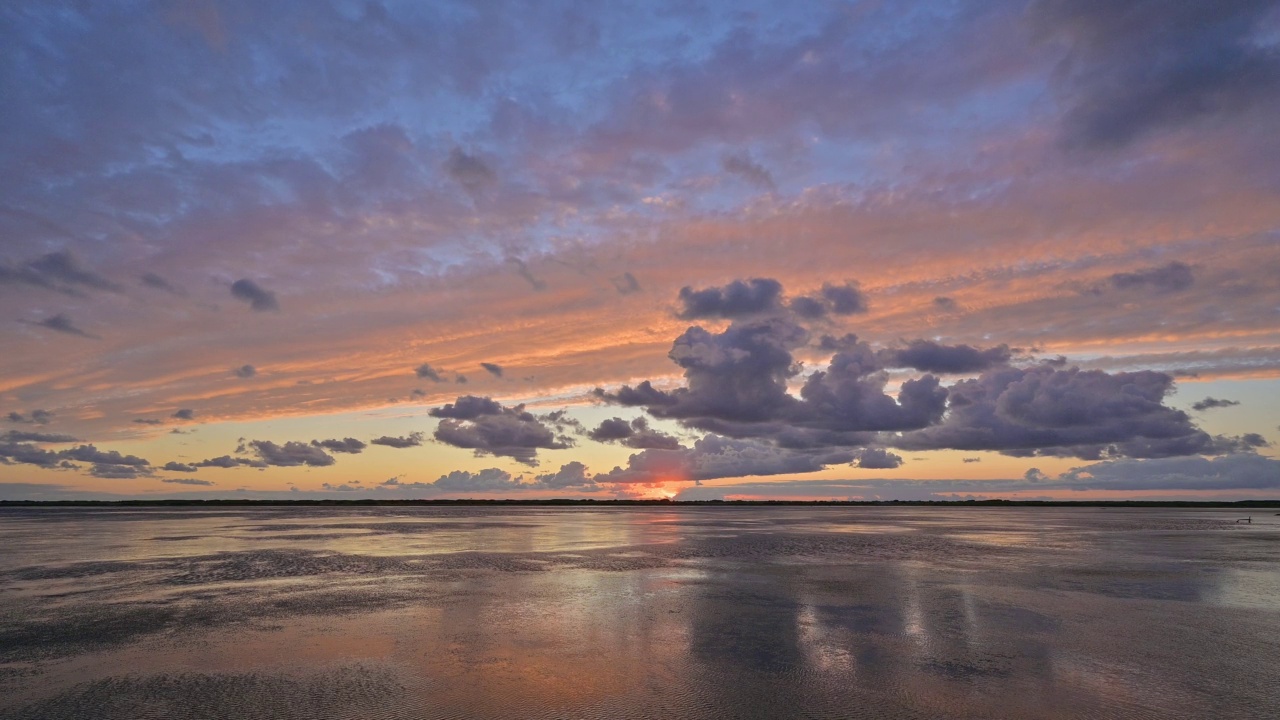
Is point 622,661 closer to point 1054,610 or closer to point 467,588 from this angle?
point 467,588

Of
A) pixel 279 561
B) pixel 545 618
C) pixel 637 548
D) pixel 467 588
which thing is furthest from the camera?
pixel 637 548

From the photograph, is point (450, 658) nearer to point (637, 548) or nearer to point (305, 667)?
point (305, 667)

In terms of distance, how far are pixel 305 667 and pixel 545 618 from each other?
19.9 ft

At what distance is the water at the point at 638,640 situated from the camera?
11.1 meters

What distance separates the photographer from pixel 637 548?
41.1 metres

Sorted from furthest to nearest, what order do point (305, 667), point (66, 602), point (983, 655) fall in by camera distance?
point (66, 602)
point (983, 655)
point (305, 667)

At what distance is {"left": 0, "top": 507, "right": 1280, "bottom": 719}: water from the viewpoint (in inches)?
437

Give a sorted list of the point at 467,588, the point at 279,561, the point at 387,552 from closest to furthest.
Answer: the point at 467,588 < the point at 279,561 < the point at 387,552

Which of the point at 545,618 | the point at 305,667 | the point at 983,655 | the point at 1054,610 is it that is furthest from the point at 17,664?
the point at 1054,610

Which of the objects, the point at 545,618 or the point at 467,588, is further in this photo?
the point at 467,588

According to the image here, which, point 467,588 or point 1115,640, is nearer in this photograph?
point 1115,640

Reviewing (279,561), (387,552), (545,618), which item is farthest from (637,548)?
(545,618)

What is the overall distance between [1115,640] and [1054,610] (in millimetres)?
3778

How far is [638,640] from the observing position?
15.3 metres
